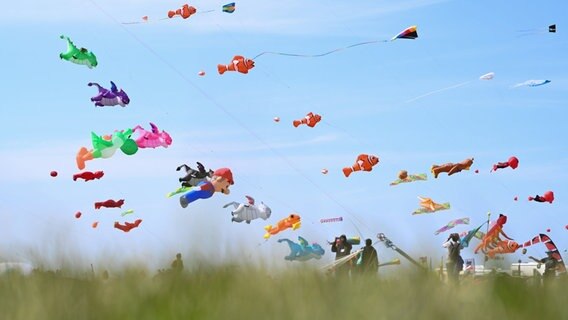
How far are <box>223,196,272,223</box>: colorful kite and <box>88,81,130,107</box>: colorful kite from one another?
3414 mm

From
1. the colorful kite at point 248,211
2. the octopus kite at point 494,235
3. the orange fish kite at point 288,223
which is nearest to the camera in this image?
the octopus kite at point 494,235

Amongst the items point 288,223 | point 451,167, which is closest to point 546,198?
point 451,167

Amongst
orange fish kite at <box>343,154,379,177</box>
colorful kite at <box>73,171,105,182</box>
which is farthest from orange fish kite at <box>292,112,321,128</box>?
colorful kite at <box>73,171,105,182</box>

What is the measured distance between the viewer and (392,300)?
6.63m

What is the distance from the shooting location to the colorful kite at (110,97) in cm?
2023

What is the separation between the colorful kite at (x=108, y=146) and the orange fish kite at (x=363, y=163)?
536 cm

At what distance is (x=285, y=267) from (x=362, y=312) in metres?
1.55

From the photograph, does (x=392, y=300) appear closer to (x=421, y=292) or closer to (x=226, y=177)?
(x=421, y=292)

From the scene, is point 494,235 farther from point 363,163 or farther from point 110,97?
point 110,97

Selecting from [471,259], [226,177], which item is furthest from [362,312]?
[226,177]

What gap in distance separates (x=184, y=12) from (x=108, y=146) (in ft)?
10.6

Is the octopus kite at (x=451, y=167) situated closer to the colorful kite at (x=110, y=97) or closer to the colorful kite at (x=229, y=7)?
the colorful kite at (x=229, y=7)

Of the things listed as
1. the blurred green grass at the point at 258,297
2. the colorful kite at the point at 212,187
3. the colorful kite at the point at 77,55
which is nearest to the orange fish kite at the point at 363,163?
the colorful kite at the point at 212,187

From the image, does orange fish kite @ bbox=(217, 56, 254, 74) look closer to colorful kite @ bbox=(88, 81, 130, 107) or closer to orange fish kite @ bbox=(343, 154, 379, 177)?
colorful kite @ bbox=(88, 81, 130, 107)
